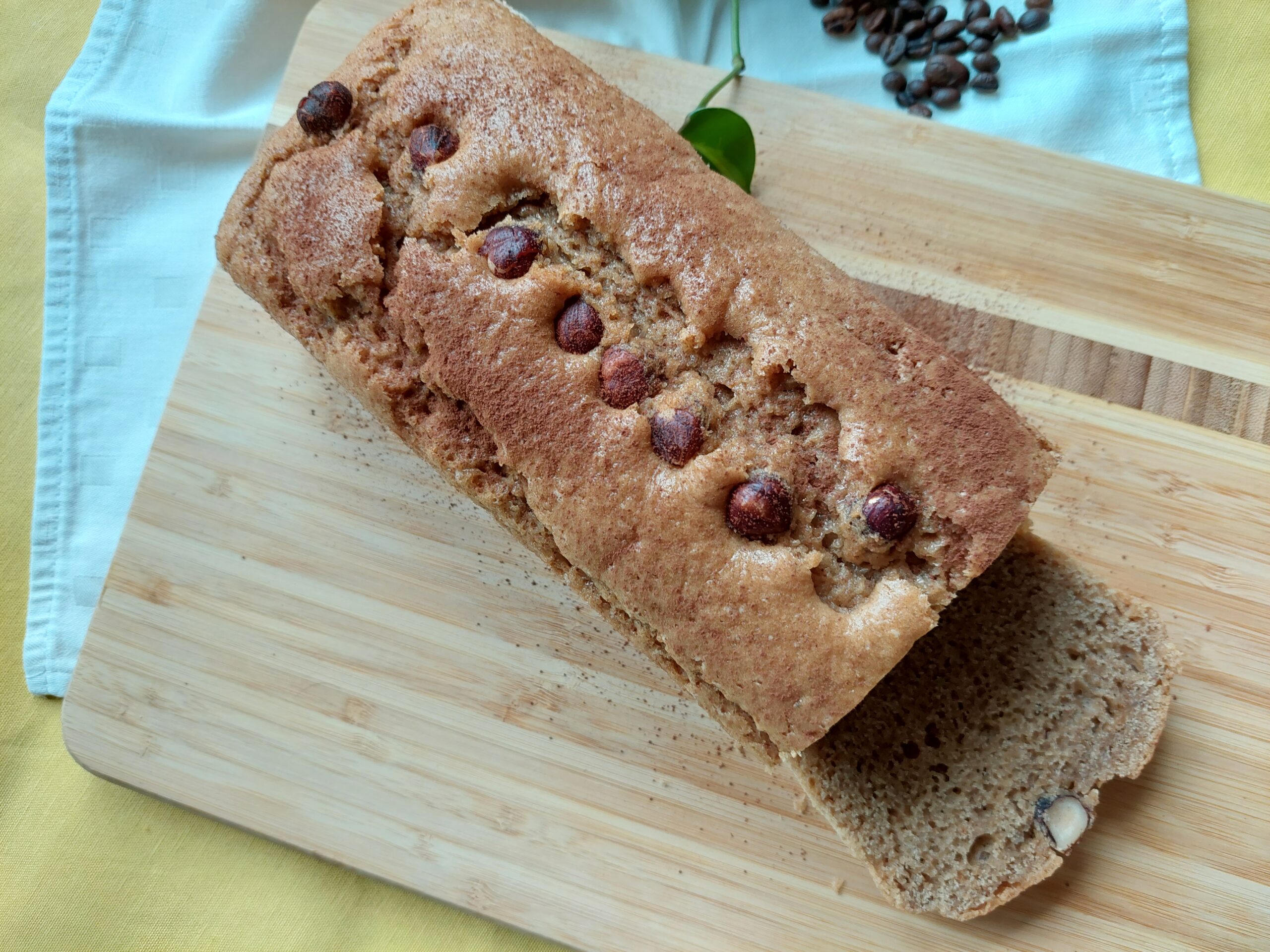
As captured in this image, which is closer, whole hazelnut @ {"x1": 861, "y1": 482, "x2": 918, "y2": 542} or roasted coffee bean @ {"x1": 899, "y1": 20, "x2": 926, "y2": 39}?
whole hazelnut @ {"x1": 861, "y1": 482, "x2": 918, "y2": 542}

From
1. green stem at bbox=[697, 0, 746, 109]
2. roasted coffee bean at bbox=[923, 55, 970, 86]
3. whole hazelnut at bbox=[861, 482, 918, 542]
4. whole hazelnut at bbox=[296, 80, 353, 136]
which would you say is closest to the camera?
whole hazelnut at bbox=[861, 482, 918, 542]

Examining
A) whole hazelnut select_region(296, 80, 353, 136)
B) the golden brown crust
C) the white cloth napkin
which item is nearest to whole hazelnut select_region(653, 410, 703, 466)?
the golden brown crust

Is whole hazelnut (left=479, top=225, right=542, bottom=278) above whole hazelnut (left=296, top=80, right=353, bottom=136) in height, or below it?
below

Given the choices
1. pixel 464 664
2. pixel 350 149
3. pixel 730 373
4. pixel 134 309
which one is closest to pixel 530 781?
pixel 464 664

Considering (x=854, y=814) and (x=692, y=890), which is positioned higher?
(x=854, y=814)

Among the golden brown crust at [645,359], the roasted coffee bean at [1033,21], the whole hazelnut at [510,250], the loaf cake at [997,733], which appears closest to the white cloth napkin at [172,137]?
the roasted coffee bean at [1033,21]

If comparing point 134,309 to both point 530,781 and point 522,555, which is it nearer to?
point 522,555

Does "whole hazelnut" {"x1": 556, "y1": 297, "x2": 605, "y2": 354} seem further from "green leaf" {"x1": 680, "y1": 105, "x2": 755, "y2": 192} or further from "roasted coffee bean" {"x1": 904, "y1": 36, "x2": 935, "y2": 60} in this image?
"roasted coffee bean" {"x1": 904, "y1": 36, "x2": 935, "y2": 60}
